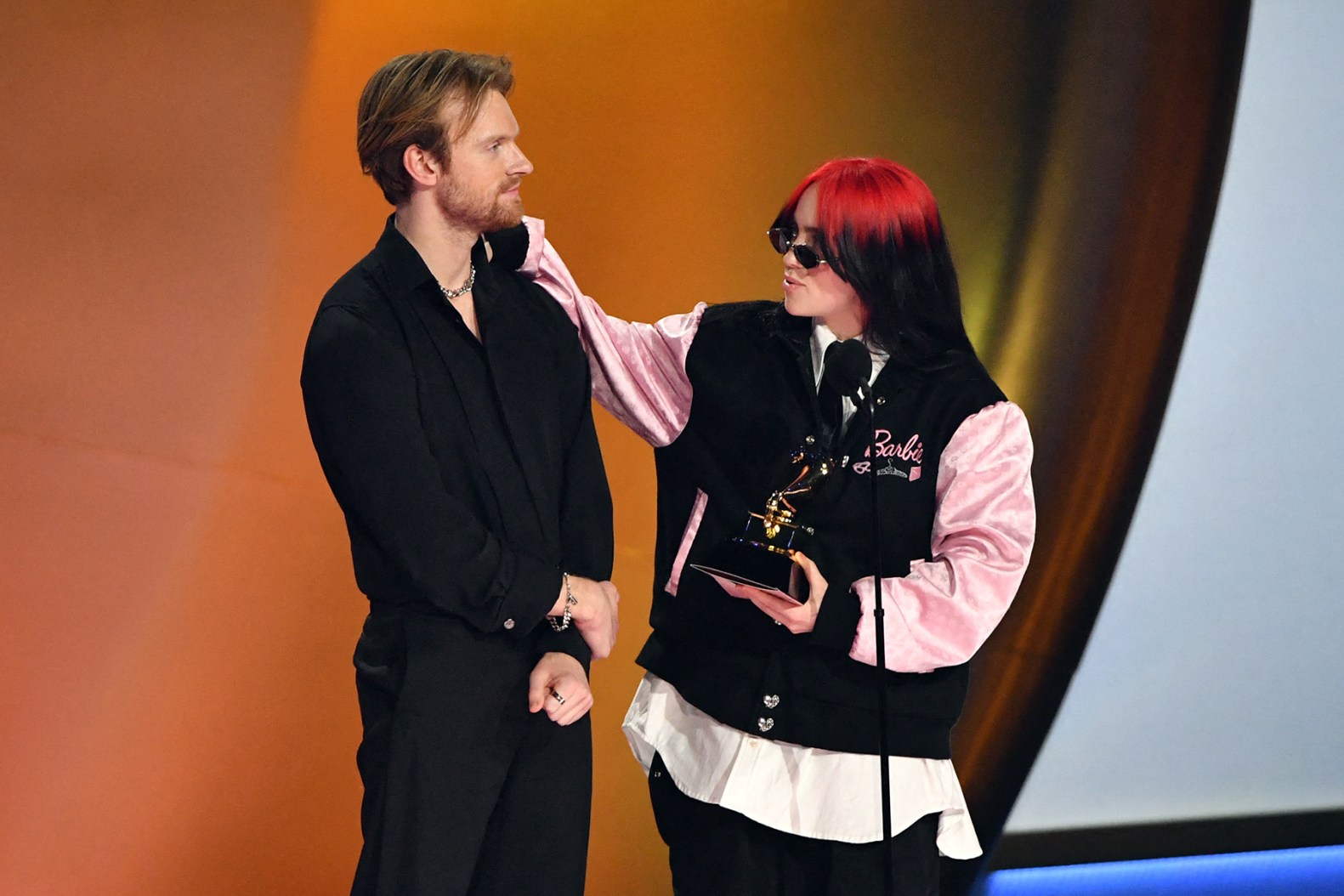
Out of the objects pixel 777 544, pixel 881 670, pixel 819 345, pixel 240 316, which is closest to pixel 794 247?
pixel 819 345

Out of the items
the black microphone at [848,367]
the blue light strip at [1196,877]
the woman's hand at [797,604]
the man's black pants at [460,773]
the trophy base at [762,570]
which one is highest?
the black microphone at [848,367]

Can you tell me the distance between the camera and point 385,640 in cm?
197

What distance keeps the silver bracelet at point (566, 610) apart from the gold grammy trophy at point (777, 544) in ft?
0.67

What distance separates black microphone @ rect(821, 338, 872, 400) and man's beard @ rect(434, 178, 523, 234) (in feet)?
1.94

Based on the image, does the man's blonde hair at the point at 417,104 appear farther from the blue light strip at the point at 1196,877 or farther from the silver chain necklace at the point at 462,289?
the blue light strip at the point at 1196,877

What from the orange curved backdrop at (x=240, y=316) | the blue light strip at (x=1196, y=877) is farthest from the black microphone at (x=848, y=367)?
the blue light strip at (x=1196, y=877)

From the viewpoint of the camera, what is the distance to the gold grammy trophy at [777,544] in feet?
6.70

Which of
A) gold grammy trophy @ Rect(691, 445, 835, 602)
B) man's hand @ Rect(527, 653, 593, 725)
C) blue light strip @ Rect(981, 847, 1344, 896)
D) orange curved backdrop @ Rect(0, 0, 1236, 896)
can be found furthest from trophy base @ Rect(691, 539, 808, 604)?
blue light strip @ Rect(981, 847, 1344, 896)

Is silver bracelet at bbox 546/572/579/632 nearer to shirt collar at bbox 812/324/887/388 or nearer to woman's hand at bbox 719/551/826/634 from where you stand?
woman's hand at bbox 719/551/826/634

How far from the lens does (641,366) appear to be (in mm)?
2451

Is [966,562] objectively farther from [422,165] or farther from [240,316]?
[240,316]

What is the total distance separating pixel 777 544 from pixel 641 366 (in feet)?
1.78

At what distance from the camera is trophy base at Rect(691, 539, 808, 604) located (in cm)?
202

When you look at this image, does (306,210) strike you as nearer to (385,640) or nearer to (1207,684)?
(385,640)
